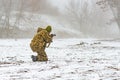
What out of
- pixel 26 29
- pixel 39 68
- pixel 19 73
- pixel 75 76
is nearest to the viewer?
pixel 75 76

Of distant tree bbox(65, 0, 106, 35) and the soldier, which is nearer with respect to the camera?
the soldier

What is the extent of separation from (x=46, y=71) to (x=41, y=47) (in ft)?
11.9

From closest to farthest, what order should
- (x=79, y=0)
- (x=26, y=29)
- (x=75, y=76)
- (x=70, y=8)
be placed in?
1. (x=75, y=76)
2. (x=26, y=29)
3. (x=70, y=8)
4. (x=79, y=0)

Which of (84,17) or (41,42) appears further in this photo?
(84,17)

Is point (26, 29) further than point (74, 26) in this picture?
No

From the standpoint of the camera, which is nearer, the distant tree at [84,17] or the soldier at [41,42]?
the soldier at [41,42]

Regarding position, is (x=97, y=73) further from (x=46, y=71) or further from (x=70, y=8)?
(x=70, y=8)

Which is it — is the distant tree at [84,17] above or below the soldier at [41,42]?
above

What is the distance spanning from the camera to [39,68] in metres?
13.4

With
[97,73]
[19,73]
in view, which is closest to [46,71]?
[19,73]

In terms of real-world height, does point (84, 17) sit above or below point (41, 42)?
above

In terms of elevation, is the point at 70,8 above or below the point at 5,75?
above

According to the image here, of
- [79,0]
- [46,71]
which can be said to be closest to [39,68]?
[46,71]

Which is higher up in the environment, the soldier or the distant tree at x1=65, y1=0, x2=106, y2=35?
the distant tree at x1=65, y1=0, x2=106, y2=35
